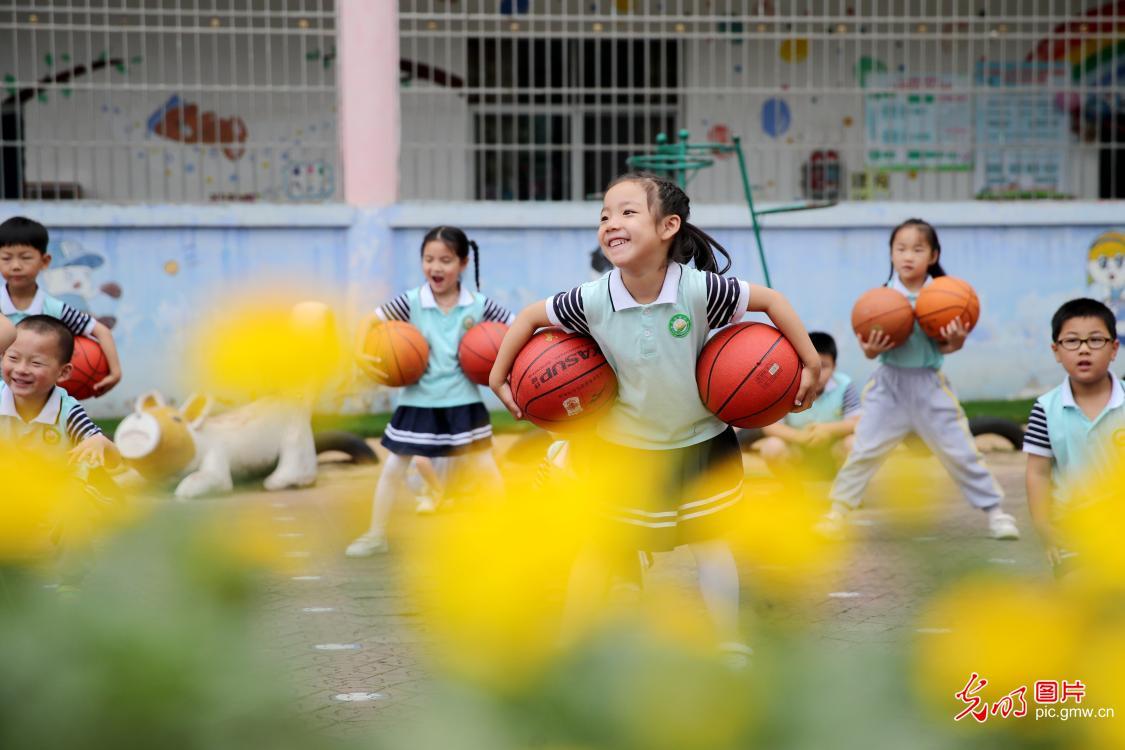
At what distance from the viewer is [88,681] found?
2.96 ft

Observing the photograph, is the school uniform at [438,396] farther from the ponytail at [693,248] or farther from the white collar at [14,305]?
the ponytail at [693,248]

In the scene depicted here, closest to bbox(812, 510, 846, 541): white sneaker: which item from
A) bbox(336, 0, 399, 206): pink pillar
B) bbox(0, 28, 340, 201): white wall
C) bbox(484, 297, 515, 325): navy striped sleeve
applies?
bbox(484, 297, 515, 325): navy striped sleeve

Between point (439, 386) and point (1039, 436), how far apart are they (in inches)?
112

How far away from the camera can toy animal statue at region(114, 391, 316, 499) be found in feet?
23.6

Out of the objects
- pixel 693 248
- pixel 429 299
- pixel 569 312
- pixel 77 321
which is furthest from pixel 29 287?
pixel 693 248

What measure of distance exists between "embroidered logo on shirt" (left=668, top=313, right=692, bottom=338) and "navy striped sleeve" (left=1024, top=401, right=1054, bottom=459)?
112cm

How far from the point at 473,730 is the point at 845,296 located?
34.8ft

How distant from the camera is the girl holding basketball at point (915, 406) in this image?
5.97 metres

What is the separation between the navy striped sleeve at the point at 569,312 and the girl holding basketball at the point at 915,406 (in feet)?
7.98

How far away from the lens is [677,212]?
376cm

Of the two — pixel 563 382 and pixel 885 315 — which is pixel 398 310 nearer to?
pixel 885 315

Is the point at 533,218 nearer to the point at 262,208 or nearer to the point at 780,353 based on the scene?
the point at 262,208

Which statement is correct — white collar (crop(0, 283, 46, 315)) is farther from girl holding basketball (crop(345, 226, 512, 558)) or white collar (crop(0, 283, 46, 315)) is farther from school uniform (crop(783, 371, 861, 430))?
school uniform (crop(783, 371, 861, 430))

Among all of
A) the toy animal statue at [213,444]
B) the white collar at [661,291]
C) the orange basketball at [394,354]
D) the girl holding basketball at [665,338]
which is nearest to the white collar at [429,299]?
the orange basketball at [394,354]
